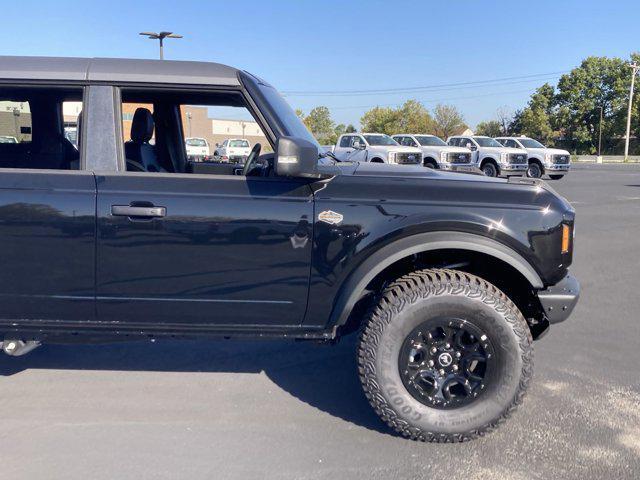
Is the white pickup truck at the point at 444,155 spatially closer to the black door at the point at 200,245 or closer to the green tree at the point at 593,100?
the black door at the point at 200,245

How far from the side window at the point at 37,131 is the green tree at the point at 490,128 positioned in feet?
263

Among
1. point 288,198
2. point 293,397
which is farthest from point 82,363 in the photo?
point 288,198

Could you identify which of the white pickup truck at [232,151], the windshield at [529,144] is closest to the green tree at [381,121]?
the windshield at [529,144]

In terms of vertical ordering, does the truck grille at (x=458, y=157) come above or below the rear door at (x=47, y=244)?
above

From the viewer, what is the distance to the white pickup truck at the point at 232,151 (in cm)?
420

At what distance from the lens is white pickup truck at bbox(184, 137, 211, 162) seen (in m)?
4.61

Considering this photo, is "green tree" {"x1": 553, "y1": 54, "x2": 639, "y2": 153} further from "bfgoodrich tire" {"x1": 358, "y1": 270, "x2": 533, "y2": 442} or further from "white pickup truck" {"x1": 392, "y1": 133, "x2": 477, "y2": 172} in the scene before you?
"bfgoodrich tire" {"x1": 358, "y1": 270, "x2": 533, "y2": 442}

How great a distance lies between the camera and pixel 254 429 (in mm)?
3451

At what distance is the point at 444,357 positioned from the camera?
3279mm

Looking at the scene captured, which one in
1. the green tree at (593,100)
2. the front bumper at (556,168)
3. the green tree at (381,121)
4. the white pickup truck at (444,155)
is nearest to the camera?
the white pickup truck at (444,155)

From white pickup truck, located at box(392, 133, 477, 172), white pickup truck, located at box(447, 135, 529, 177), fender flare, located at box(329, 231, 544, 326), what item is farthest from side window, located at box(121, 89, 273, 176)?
white pickup truck, located at box(447, 135, 529, 177)

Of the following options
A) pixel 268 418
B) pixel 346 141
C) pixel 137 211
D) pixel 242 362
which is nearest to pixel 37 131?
pixel 137 211

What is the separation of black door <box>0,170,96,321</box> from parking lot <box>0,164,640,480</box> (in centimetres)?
77

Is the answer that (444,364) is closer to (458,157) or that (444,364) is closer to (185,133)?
(185,133)
